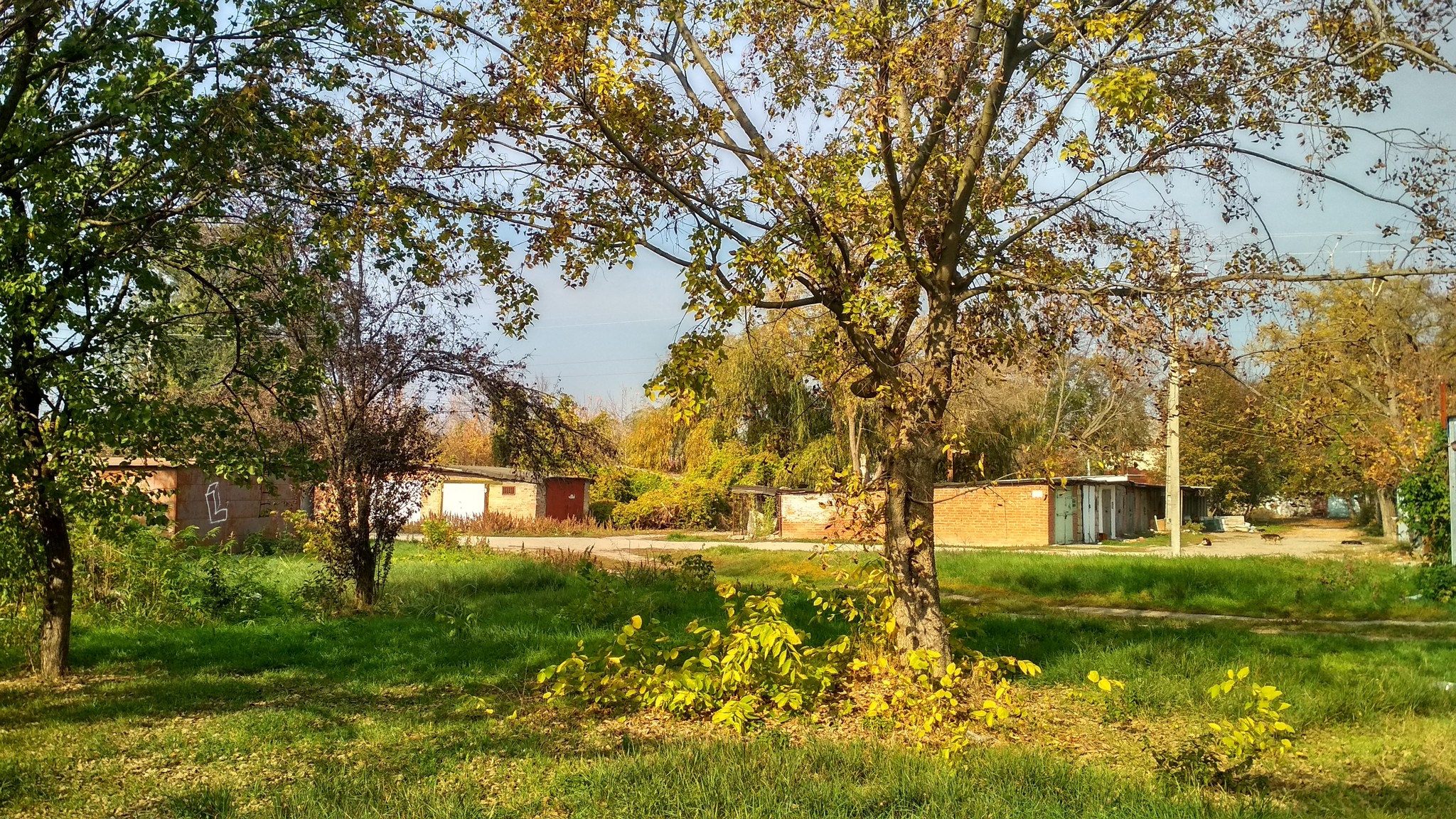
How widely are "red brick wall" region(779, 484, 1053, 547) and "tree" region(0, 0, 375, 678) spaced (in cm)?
2381

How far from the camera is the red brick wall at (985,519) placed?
3162 cm

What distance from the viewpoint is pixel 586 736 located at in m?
6.83

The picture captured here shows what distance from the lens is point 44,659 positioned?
875 cm

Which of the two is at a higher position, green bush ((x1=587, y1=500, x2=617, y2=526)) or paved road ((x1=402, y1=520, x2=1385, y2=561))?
green bush ((x1=587, y1=500, x2=617, y2=526))

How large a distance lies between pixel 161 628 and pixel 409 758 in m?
7.13

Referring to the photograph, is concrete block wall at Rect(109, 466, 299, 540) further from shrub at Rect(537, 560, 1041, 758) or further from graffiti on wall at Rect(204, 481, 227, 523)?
shrub at Rect(537, 560, 1041, 758)

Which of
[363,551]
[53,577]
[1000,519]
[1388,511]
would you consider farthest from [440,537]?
[1388,511]

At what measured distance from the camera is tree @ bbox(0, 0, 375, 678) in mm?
6465

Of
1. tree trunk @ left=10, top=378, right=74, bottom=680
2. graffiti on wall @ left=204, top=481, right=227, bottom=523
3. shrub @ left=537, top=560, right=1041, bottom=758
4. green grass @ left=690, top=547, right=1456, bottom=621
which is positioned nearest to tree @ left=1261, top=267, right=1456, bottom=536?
green grass @ left=690, top=547, right=1456, bottom=621

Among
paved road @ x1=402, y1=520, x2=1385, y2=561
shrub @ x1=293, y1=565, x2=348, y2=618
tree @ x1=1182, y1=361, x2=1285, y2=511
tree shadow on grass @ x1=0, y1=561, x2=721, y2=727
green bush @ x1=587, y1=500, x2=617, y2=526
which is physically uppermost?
tree @ x1=1182, y1=361, x2=1285, y2=511

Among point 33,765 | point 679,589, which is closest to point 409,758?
point 33,765

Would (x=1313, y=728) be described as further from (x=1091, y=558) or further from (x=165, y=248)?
(x=1091, y=558)

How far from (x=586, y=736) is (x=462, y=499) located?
3343cm

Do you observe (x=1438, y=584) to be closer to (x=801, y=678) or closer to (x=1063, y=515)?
(x=801, y=678)
